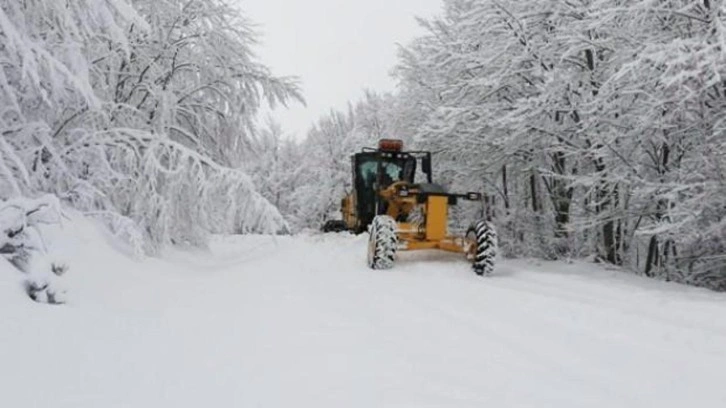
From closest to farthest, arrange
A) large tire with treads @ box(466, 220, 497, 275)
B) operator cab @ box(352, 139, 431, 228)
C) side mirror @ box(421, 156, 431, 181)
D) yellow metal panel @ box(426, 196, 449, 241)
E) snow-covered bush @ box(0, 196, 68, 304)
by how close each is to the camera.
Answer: snow-covered bush @ box(0, 196, 68, 304)
large tire with treads @ box(466, 220, 497, 275)
yellow metal panel @ box(426, 196, 449, 241)
side mirror @ box(421, 156, 431, 181)
operator cab @ box(352, 139, 431, 228)

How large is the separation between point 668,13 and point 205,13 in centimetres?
776

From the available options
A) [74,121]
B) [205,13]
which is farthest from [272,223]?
[205,13]

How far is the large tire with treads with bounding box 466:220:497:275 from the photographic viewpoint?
8.95 m

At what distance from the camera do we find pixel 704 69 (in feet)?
24.6

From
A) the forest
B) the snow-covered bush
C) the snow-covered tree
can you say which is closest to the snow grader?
the forest

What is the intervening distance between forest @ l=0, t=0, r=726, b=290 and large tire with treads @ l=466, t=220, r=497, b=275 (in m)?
1.38

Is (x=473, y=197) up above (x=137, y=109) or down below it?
below

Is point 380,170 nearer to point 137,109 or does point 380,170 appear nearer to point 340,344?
point 137,109

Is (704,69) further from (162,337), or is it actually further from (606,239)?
(162,337)

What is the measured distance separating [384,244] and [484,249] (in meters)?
1.50

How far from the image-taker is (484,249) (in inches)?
357

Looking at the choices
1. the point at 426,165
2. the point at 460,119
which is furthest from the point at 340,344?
the point at 460,119

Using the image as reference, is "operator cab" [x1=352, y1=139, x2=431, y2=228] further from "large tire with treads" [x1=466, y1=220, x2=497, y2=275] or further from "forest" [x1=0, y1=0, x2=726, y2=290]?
"large tire with treads" [x1=466, y1=220, x2=497, y2=275]

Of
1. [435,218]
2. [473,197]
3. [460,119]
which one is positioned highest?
[460,119]
